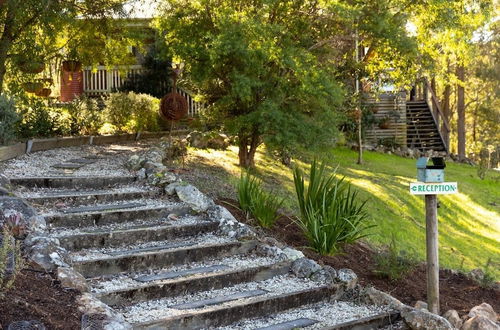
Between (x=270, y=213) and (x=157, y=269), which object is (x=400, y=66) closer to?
(x=270, y=213)

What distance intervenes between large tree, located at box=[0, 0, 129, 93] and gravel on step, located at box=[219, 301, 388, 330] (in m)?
6.33

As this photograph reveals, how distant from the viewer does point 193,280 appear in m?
5.89

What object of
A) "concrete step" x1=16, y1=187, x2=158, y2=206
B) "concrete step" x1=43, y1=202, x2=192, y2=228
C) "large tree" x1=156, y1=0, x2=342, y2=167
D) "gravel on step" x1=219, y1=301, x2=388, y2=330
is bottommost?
"gravel on step" x1=219, y1=301, x2=388, y2=330

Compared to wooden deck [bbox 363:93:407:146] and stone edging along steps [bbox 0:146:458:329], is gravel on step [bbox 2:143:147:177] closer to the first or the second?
stone edging along steps [bbox 0:146:458:329]

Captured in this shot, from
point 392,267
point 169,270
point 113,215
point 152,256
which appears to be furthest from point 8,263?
point 392,267

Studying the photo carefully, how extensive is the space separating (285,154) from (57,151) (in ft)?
13.0

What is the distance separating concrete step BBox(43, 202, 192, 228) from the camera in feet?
22.3

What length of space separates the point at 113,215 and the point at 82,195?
0.72m

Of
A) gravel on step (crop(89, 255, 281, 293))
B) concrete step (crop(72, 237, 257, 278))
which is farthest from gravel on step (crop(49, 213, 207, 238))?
gravel on step (crop(89, 255, 281, 293))

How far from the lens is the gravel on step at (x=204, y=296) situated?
5.25 meters

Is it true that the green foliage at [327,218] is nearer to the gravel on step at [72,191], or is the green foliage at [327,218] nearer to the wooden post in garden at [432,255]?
the wooden post in garden at [432,255]

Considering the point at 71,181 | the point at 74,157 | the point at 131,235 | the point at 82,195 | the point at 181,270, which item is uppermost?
the point at 74,157

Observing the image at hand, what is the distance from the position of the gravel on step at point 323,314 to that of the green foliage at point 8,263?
1728 mm

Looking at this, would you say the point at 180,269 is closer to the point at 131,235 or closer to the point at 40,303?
the point at 131,235
